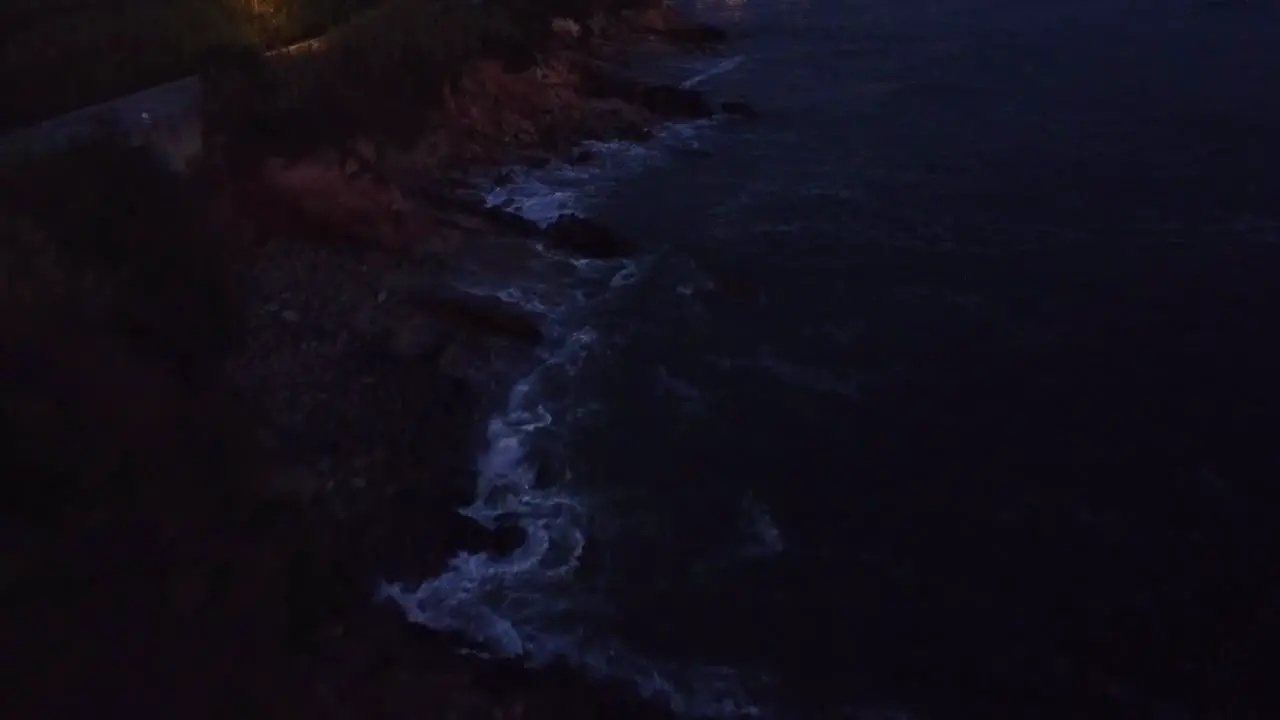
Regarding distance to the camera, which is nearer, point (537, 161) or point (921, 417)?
point (921, 417)

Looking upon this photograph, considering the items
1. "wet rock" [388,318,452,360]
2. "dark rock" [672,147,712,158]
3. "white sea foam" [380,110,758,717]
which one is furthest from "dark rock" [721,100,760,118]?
"wet rock" [388,318,452,360]

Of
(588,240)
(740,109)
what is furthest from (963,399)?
(740,109)

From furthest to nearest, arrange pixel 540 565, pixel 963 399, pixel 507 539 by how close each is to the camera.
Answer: pixel 963 399 → pixel 507 539 → pixel 540 565

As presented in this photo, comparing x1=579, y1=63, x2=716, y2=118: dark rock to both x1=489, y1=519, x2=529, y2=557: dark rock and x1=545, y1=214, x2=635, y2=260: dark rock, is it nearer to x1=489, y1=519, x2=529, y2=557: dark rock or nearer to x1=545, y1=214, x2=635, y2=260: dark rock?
x1=545, y1=214, x2=635, y2=260: dark rock

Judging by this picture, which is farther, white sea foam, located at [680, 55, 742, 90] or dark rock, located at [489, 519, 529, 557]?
white sea foam, located at [680, 55, 742, 90]

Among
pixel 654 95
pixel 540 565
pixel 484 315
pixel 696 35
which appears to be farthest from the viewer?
pixel 696 35

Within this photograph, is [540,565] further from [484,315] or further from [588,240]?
[588,240]
